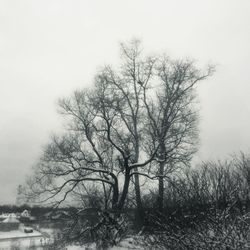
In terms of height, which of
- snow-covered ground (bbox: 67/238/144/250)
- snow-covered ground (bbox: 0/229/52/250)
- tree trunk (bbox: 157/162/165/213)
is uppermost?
tree trunk (bbox: 157/162/165/213)

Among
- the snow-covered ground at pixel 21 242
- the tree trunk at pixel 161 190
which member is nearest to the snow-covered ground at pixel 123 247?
the tree trunk at pixel 161 190

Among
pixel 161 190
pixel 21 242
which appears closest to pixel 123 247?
pixel 161 190

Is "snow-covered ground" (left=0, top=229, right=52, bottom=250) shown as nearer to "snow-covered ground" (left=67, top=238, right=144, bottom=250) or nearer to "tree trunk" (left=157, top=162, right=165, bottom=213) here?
"snow-covered ground" (left=67, top=238, right=144, bottom=250)

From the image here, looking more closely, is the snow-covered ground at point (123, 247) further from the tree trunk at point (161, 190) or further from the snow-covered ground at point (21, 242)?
the snow-covered ground at point (21, 242)

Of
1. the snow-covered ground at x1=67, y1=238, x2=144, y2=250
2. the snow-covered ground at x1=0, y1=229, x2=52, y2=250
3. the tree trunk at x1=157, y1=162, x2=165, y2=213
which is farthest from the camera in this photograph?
the snow-covered ground at x1=0, y1=229, x2=52, y2=250

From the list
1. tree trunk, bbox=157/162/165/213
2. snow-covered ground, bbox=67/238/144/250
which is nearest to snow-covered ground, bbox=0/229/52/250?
snow-covered ground, bbox=67/238/144/250

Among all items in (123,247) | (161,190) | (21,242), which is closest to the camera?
(123,247)

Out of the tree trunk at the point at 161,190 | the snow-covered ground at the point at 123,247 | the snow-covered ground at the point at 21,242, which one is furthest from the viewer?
the snow-covered ground at the point at 21,242

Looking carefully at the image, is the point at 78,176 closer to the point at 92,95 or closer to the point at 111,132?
the point at 111,132

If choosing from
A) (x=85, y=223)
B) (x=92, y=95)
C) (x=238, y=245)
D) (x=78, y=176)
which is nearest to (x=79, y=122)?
(x=92, y=95)

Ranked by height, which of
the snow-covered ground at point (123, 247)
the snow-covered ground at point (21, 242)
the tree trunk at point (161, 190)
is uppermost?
the tree trunk at point (161, 190)

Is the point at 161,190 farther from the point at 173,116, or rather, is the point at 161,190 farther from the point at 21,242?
the point at 21,242

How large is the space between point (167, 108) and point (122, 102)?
314cm

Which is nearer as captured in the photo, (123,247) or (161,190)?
(123,247)
